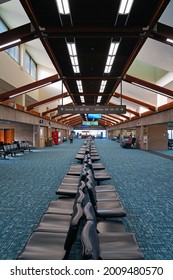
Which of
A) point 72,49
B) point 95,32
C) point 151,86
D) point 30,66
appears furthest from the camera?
point 30,66

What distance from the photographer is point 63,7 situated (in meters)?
4.16

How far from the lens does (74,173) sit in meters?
5.93

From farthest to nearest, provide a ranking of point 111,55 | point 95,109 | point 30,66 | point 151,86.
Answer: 1. point 30,66
2. point 95,109
3. point 151,86
4. point 111,55

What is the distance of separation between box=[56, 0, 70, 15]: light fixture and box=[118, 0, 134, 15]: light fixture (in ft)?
3.42

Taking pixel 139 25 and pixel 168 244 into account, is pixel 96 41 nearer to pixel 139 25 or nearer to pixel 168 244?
pixel 139 25

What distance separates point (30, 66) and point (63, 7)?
13.0 metres

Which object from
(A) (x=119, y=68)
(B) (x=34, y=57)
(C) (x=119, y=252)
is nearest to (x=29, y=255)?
(C) (x=119, y=252)

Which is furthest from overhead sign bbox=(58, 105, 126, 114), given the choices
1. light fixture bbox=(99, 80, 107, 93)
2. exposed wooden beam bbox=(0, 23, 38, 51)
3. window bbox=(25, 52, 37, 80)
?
window bbox=(25, 52, 37, 80)

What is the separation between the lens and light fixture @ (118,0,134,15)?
3957 millimetres

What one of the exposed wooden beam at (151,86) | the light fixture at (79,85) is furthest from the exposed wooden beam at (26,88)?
the exposed wooden beam at (151,86)

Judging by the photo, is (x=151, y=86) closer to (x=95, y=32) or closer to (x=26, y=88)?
(x=95, y=32)

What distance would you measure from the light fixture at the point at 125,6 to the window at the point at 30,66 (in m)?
12.2

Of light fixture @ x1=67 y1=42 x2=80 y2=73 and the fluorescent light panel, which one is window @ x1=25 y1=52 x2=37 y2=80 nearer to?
light fixture @ x1=67 y1=42 x2=80 y2=73

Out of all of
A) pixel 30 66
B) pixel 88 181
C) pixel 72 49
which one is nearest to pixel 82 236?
pixel 88 181
